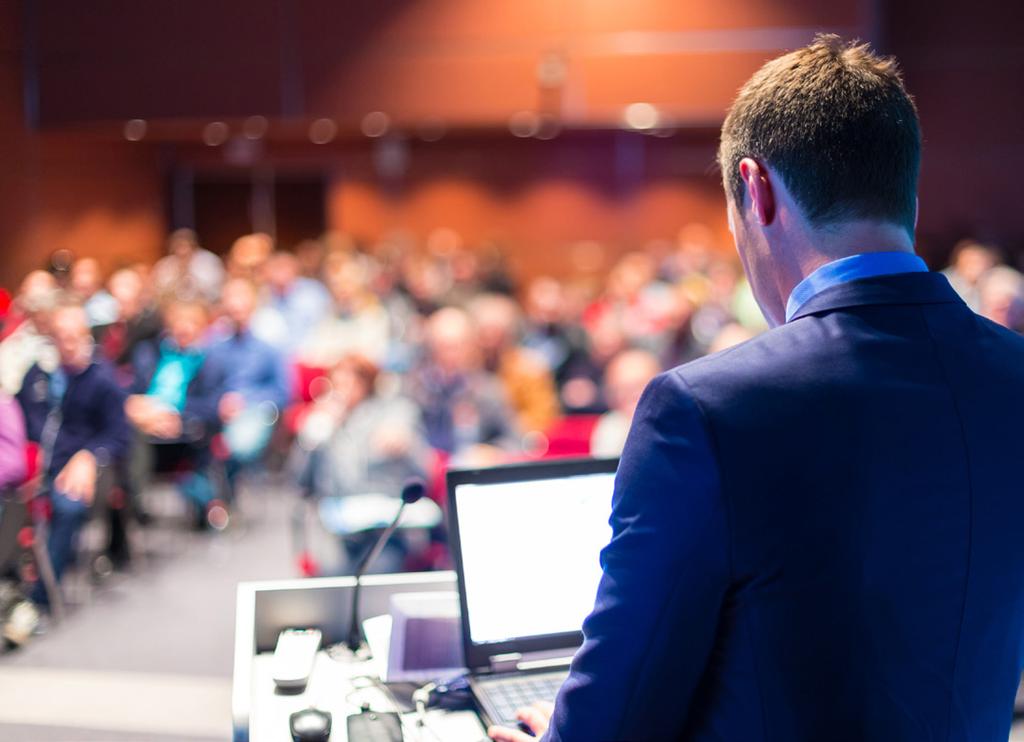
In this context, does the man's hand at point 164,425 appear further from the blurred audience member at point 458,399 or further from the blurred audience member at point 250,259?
the blurred audience member at point 250,259

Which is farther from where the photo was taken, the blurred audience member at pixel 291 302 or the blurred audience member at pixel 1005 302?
the blurred audience member at pixel 291 302

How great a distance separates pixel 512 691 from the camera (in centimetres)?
164

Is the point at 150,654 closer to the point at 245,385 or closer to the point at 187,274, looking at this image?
the point at 245,385

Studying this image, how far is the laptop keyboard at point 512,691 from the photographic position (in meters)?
1.57

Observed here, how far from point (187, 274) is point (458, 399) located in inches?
199

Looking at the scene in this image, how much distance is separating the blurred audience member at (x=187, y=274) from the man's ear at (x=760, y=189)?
7378mm

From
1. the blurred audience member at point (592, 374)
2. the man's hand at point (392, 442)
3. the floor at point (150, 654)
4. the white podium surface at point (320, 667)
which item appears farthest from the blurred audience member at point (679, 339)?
the white podium surface at point (320, 667)

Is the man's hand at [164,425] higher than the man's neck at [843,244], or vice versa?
the man's neck at [843,244]

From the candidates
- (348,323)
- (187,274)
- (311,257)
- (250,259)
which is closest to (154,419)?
(348,323)

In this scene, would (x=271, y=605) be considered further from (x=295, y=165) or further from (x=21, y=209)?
(x=295, y=165)

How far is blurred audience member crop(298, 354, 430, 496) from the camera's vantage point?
13.9ft

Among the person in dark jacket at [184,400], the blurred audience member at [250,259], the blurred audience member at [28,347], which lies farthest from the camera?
the blurred audience member at [250,259]

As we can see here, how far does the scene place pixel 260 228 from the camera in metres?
12.8

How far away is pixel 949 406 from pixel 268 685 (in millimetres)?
1291
